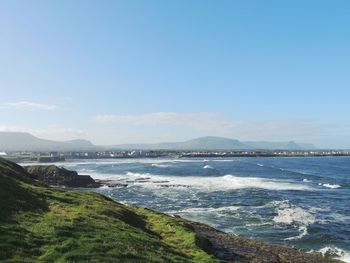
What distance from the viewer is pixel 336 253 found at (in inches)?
1355

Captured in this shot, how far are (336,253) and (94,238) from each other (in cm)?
2069

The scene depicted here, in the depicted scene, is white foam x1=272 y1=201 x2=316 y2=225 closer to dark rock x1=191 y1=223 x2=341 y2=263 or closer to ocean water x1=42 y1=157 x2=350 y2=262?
ocean water x1=42 y1=157 x2=350 y2=262

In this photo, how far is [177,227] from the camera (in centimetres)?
3197

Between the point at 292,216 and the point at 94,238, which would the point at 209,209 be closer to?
the point at 292,216

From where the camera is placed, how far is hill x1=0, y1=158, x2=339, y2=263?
20234 millimetres

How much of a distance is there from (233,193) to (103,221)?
Answer: 144 feet

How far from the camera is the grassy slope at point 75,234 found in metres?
20.0

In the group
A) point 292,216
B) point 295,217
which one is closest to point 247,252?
point 295,217

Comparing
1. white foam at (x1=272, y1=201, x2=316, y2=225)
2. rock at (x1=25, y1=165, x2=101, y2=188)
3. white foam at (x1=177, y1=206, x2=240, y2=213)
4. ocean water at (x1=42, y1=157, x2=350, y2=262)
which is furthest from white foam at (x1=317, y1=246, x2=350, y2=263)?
rock at (x1=25, y1=165, x2=101, y2=188)

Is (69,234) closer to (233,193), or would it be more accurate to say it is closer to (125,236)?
(125,236)

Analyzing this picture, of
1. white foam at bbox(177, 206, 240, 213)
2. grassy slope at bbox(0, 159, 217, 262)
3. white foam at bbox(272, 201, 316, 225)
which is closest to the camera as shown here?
grassy slope at bbox(0, 159, 217, 262)

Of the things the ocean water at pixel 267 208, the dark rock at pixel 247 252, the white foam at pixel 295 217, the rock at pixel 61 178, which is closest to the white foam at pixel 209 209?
the ocean water at pixel 267 208

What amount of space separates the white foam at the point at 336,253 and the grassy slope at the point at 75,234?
1167 cm

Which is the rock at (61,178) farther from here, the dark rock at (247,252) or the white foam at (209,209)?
the dark rock at (247,252)
